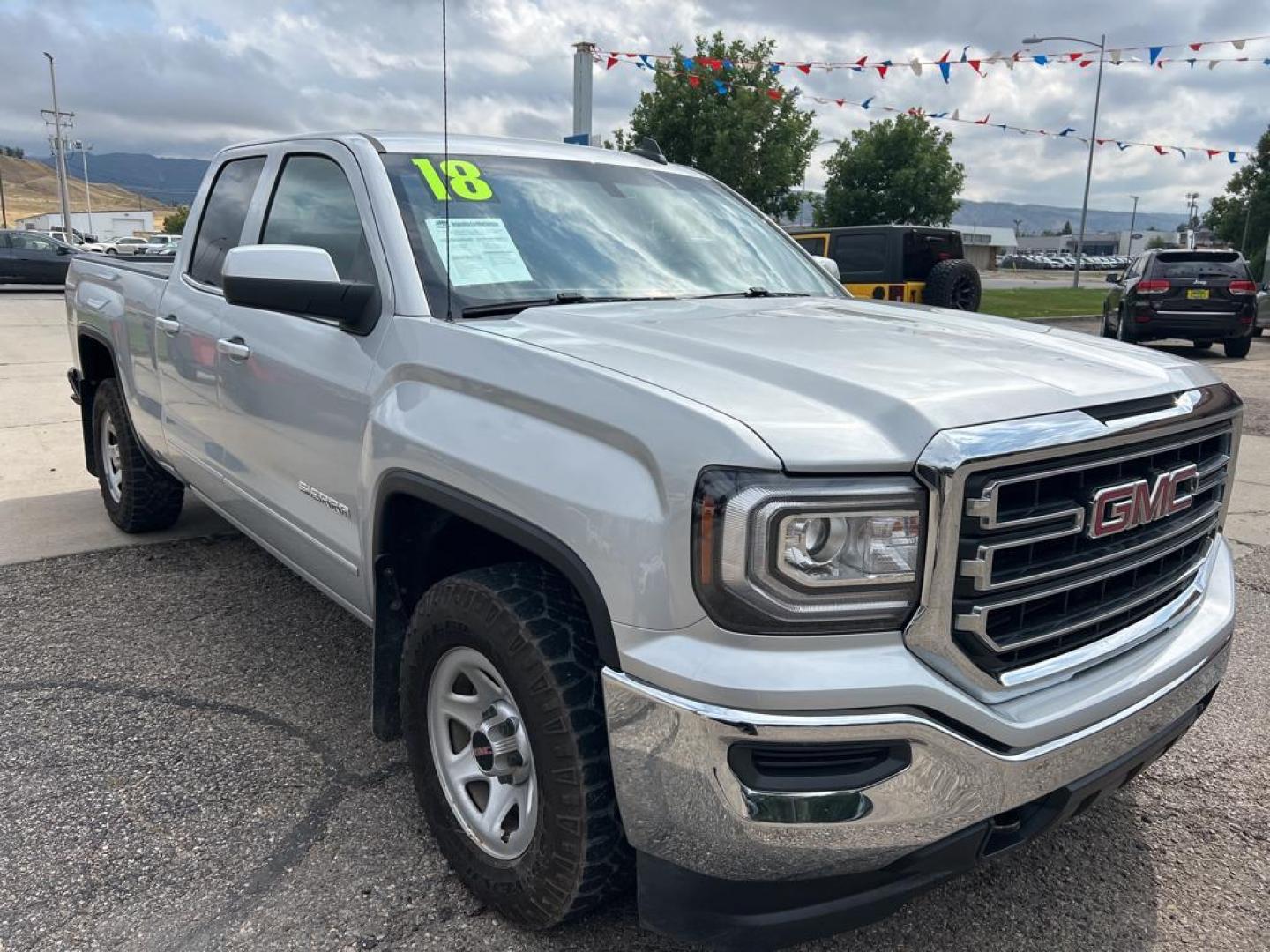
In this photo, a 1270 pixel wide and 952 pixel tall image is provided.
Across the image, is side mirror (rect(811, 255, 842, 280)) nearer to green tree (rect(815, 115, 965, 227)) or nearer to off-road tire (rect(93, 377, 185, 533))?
off-road tire (rect(93, 377, 185, 533))

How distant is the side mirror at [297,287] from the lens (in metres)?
2.57

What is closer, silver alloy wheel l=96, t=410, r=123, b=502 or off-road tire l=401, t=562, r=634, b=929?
off-road tire l=401, t=562, r=634, b=929

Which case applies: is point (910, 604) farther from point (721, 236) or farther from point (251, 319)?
point (251, 319)

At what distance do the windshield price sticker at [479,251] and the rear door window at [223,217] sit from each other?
1290mm

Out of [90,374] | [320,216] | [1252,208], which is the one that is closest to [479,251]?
[320,216]

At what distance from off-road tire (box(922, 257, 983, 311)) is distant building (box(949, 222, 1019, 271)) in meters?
33.2

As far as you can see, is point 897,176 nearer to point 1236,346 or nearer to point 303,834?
point 1236,346

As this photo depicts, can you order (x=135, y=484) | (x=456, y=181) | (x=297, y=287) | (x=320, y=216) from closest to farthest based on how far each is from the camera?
1. (x=297, y=287)
2. (x=456, y=181)
3. (x=320, y=216)
4. (x=135, y=484)

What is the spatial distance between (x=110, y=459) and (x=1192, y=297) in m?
14.3

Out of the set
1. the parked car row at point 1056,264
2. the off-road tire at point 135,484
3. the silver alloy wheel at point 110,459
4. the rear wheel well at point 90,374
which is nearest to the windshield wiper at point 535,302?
the off-road tire at point 135,484

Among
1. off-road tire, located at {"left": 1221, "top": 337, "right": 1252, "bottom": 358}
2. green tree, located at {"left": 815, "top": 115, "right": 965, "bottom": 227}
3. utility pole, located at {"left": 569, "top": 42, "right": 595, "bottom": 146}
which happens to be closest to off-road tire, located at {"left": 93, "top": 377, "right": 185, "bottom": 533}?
utility pole, located at {"left": 569, "top": 42, "right": 595, "bottom": 146}

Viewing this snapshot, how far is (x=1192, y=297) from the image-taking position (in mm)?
14500

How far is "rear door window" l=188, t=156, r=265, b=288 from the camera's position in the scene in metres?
3.79

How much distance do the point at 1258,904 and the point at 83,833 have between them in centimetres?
302
